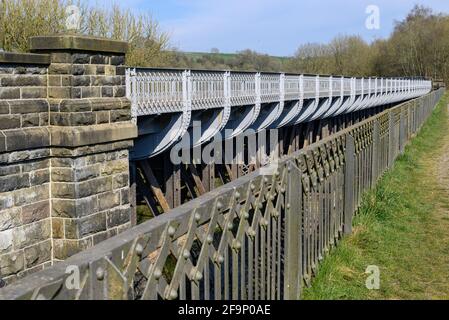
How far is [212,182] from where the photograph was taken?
12.2 metres

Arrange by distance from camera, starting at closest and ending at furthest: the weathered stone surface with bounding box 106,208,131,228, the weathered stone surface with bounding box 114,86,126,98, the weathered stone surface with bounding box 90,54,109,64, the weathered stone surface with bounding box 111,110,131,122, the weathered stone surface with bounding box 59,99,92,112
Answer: the weathered stone surface with bounding box 59,99,92,112 < the weathered stone surface with bounding box 90,54,109,64 < the weathered stone surface with bounding box 106,208,131,228 < the weathered stone surface with bounding box 111,110,131,122 < the weathered stone surface with bounding box 114,86,126,98

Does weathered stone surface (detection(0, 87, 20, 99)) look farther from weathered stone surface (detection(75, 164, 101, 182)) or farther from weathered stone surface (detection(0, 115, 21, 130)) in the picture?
weathered stone surface (detection(75, 164, 101, 182))

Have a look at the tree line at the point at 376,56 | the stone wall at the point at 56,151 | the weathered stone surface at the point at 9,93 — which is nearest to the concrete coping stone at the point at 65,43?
the stone wall at the point at 56,151

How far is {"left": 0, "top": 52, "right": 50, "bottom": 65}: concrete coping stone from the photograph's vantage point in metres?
5.62

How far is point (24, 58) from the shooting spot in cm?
596

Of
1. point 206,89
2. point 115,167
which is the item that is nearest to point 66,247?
point 115,167

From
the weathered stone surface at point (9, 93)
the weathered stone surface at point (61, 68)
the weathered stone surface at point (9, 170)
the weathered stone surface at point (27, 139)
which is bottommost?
the weathered stone surface at point (9, 170)

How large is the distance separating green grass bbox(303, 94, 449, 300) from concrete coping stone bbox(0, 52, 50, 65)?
11.8 feet

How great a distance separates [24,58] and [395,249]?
4185 mm

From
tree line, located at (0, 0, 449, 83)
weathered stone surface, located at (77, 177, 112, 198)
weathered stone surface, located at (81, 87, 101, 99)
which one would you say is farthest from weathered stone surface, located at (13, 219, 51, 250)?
tree line, located at (0, 0, 449, 83)

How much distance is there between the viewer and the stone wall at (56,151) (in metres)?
5.75

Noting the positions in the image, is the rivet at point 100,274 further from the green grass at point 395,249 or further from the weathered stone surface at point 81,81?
the weathered stone surface at point 81,81

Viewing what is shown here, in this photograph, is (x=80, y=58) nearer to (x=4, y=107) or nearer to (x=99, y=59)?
(x=99, y=59)

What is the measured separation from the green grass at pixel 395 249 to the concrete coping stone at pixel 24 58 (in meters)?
3.59
